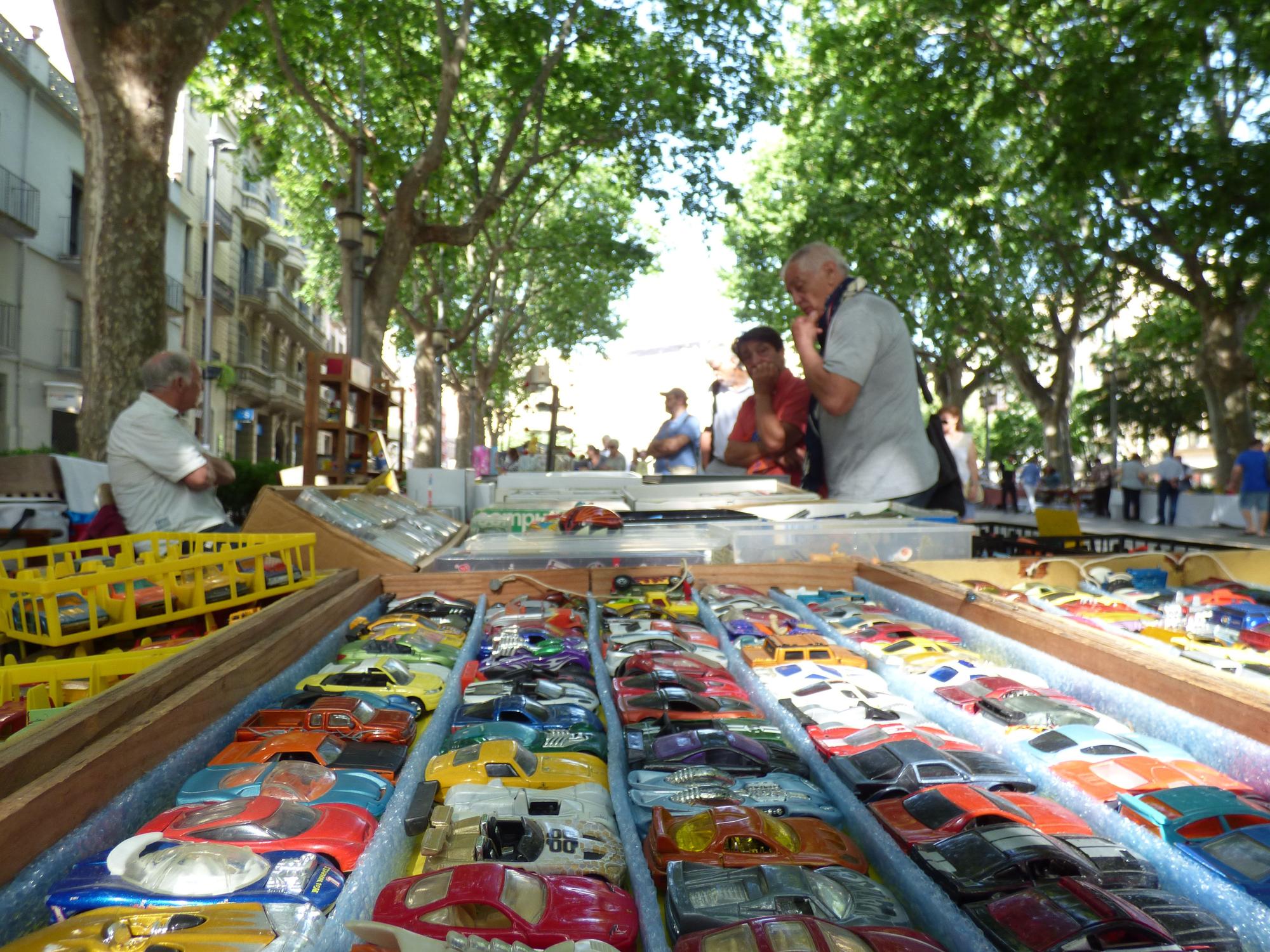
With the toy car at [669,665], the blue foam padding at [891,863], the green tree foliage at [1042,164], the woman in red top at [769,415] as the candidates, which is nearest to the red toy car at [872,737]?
the blue foam padding at [891,863]

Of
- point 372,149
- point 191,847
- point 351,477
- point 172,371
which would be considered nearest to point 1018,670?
point 191,847

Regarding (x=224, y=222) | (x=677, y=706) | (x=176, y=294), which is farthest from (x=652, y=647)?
(x=224, y=222)

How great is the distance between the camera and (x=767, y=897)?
120cm

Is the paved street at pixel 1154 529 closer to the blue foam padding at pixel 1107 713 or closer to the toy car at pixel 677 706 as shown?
the blue foam padding at pixel 1107 713

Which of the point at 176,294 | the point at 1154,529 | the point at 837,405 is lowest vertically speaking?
the point at 1154,529

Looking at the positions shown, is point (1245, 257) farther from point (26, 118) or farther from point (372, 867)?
point (26, 118)

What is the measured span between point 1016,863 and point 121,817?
4.09 feet

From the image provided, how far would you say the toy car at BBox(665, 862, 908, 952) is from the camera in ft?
3.83

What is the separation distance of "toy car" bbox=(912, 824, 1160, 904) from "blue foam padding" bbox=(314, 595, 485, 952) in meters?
0.74

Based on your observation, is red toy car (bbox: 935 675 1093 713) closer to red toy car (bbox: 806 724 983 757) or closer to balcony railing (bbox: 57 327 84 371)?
red toy car (bbox: 806 724 983 757)

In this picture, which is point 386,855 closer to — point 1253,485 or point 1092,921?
point 1092,921

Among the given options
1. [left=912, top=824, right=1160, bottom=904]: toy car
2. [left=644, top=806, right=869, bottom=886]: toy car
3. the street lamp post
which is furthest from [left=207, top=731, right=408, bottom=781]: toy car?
the street lamp post

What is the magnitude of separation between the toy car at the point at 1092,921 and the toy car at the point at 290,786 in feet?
3.00

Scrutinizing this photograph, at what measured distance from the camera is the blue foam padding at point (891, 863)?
45.6 inches
